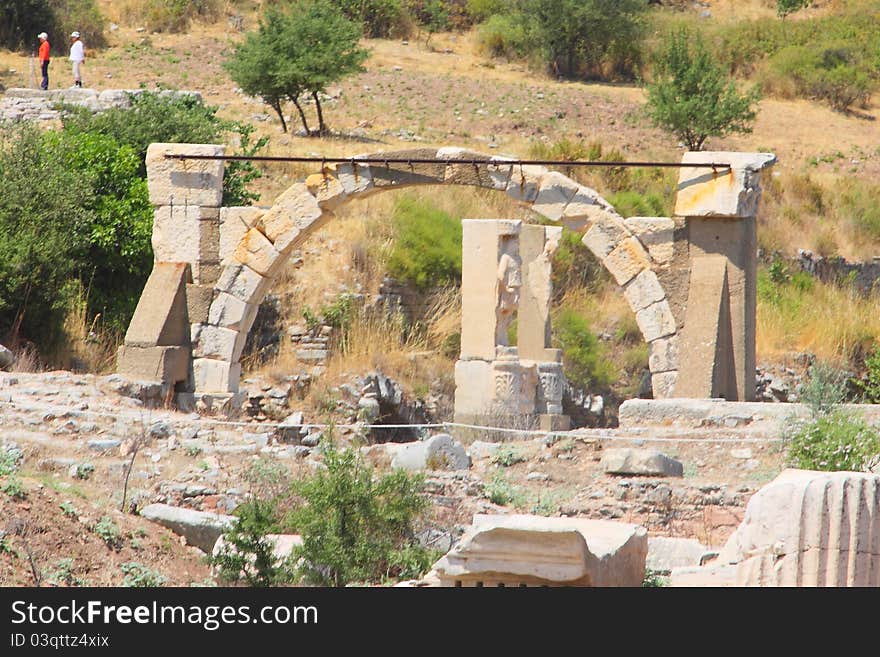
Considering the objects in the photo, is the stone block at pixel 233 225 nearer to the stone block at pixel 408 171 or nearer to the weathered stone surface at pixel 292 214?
the weathered stone surface at pixel 292 214

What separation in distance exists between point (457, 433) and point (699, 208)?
405 cm

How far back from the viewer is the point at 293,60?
28.6 m

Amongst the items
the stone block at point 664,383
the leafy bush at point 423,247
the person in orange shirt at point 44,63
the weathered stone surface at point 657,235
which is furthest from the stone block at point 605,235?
the person in orange shirt at point 44,63

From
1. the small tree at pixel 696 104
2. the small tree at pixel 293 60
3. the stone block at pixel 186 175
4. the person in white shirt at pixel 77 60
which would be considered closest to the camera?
the stone block at pixel 186 175

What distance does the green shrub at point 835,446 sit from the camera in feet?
34.0

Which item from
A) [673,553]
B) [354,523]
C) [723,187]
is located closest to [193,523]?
[354,523]

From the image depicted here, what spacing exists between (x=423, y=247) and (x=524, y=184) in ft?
28.4

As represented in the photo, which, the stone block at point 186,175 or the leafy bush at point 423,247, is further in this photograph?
the leafy bush at point 423,247

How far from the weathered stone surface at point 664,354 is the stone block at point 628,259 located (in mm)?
661

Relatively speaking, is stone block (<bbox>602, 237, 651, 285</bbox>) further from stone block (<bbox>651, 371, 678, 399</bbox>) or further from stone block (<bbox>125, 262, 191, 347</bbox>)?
stone block (<bbox>125, 262, 191, 347</bbox>)

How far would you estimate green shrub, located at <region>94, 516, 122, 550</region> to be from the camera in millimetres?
9203

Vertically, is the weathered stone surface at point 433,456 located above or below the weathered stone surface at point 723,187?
below

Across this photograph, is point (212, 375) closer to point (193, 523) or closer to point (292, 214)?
point (292, 214)


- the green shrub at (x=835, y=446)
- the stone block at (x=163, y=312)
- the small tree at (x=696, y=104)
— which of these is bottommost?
the green shrub at (x=835, y=446)
